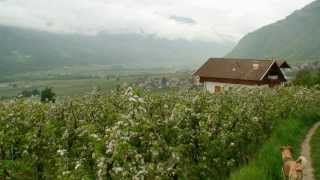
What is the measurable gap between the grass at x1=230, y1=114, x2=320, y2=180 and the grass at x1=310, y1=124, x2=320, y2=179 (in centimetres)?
62

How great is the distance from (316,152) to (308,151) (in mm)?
467

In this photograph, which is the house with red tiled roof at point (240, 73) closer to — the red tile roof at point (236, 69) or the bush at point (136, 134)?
the red tile roof at point (236, 69)

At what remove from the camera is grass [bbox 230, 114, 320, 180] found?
18672mm

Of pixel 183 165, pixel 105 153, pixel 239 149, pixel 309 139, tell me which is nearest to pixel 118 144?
pixel 105 153

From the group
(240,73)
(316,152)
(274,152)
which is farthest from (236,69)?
(274,152)

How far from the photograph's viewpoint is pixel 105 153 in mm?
11531

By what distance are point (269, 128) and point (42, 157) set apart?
12461 millimetres

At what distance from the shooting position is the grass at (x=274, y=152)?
1867cm

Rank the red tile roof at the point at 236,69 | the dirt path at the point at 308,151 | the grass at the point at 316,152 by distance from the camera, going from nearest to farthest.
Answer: the dirt path at the point at 308,151 < the grass at the point at 316,152 < the red tile roof at the point at 236,69

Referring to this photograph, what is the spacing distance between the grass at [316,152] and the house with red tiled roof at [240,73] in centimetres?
5136

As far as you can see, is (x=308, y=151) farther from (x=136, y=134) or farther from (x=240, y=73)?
(x=240, y=73)

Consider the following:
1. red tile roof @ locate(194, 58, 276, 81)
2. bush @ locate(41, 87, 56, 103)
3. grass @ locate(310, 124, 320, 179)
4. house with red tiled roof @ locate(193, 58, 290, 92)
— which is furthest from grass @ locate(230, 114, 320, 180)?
red tile roof @ locate(194, 58, 276, 81)

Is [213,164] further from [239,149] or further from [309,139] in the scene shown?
[309,139]

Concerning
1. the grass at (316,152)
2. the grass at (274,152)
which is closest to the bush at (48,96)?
the grass at (274,152)
